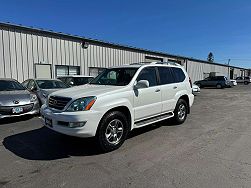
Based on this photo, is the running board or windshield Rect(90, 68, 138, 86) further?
windshield Rect(90, 68, 138, 86)

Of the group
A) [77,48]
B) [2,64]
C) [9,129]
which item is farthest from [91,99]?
[77,48]

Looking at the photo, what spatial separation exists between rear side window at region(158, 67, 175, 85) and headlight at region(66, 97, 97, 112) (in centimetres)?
241

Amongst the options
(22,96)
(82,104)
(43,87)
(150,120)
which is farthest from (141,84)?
(43,87)

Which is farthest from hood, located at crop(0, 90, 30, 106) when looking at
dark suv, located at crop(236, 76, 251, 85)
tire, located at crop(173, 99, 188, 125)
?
dark suv, located at crop(236, 76, 251, 85)

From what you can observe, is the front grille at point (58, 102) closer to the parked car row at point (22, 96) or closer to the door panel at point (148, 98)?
the door panel at point (148, 98)

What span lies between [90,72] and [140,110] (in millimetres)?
Answer: 10990

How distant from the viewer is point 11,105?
6.48m

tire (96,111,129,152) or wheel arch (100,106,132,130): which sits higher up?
wheel arch (100,106,132,130)

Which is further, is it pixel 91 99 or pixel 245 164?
pixel 91 99

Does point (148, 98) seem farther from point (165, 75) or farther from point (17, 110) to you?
point (17, 110)

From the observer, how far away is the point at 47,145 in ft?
14.9

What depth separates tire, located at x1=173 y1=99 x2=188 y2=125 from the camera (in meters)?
6.16

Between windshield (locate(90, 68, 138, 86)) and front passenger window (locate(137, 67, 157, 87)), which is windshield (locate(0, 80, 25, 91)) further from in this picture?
front passenger window (locate(137, 67, 157, 87))

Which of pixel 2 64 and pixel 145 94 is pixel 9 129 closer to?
pixel 145 94
